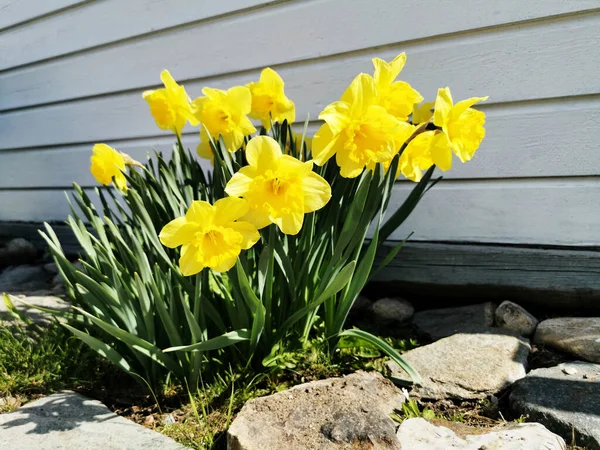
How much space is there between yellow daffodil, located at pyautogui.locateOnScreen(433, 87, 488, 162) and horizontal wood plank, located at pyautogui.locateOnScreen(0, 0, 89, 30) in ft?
8.59

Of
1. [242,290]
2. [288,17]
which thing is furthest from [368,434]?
[288,17]

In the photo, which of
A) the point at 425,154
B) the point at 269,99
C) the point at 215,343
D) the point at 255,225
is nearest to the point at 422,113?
the point at 425,154

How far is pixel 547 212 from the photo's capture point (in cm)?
203

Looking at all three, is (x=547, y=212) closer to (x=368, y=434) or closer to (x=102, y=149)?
(x=368, y=434)

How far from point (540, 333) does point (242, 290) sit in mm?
1159

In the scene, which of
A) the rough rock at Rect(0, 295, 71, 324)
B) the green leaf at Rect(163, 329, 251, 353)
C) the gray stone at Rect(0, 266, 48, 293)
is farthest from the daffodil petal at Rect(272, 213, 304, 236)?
the gray stone at Rect(0, 266, 48, 293)

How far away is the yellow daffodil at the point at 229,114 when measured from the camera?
60.3 inches

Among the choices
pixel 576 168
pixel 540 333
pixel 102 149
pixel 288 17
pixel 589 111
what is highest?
pixel 288 17

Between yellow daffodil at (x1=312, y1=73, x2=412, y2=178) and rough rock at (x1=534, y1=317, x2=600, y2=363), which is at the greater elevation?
yellow daffodil at (x1=312, y1=73, x2=412, y2=178)

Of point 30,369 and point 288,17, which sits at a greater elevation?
point 288,17

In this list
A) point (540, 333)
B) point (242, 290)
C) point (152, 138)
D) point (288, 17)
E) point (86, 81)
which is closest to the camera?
point (242, 290)

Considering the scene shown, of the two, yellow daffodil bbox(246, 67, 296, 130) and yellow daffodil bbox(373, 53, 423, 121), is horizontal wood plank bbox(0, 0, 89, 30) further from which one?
yellow daffodil bbox(373, 53, 423, 121)

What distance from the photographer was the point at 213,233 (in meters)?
1.25

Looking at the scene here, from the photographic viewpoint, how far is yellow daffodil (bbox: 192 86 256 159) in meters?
1.53
